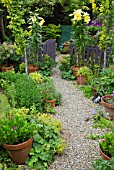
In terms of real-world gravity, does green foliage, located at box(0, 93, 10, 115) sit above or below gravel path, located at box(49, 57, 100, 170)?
above

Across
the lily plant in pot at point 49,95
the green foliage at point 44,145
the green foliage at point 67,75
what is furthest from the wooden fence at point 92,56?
the green foliage at point 44,145

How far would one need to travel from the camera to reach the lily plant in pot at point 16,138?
2.85 meters

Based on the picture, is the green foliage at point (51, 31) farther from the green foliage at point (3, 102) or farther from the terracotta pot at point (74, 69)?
the green foliage at point (3, 102)

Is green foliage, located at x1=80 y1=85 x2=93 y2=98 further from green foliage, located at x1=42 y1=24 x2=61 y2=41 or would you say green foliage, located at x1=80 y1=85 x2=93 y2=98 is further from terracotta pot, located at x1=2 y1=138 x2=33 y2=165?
green foliage, located at x1=42 y1=24 x2=61 y2=41

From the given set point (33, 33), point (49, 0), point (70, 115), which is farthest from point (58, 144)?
point (49, 0)

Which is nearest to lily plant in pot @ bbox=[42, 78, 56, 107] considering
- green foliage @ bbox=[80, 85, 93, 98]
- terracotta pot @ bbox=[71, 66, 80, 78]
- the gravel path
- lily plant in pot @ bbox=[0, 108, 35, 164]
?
the gravel path

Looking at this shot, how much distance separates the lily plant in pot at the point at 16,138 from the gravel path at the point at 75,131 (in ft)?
1.51

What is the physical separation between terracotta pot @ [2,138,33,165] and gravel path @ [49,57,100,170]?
0.41 meters

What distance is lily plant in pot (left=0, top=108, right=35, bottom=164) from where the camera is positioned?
2853 millimetres

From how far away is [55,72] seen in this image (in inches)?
303

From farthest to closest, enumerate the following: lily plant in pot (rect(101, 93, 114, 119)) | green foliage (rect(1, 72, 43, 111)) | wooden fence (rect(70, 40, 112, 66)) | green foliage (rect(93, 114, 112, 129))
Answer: wooden fence (rect(70, 40, 112, 66)) → green foliage (rect(1, 72, 43, 111)) → lily plant in pot (rect(101, 93, 114, 119)) → green foliage (rect(93, 114, 112, 129))

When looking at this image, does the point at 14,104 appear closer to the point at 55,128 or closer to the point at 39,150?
the point at 55,128

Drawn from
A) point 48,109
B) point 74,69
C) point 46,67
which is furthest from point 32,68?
point 48,109

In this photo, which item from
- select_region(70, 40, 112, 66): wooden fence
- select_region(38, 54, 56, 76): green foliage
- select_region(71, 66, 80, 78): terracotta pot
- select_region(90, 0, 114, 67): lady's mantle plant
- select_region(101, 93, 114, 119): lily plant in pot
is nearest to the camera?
select_region(101, 93, 114, 119): lily plant in pot
